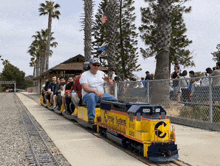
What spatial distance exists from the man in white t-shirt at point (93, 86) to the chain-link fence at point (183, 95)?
246 cm

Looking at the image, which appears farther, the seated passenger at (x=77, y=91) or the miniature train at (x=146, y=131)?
the seated passenger at (x=77, y=91)

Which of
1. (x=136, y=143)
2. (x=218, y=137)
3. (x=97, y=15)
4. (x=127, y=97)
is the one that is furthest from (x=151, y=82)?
(x=97, y=15)

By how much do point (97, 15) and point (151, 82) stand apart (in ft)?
131

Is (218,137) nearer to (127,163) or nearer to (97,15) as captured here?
(127,163)

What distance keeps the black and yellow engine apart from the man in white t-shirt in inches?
79.0

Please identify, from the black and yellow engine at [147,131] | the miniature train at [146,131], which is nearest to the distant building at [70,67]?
the miniature train at [146,131]

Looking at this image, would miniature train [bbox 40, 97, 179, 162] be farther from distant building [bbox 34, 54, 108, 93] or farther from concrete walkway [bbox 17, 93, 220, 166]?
distant building [bbox 34, 54, 108, 93]

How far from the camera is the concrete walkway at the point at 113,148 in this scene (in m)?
5.63

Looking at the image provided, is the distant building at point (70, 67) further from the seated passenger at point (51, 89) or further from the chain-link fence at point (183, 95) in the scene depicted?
the chain-link fence at point (183, 95)

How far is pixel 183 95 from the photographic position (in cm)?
1030

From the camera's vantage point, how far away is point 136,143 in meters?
6.07

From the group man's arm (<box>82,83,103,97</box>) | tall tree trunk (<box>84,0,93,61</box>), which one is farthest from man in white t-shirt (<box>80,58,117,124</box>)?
tall tree trunk (<box>84,0,93,61</box>)

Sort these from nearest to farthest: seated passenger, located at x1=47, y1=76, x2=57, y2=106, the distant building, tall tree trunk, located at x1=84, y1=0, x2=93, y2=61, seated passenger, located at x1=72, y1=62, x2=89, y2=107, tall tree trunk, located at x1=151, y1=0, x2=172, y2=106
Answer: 1. seated passenger, located at x1=72, y1=62, x2=89, y2=107
2. tall tree trunk, located at x1=151, y1=0, x2=172, y2=106
3. seated passenger, located at x1=47, y1=76, x2=57, y2=106
4. tall tree trunk, located at x1=84, y1=0, x2=93, y2=61
5. the distant building

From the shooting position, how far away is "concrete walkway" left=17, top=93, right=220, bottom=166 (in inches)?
→ 222
